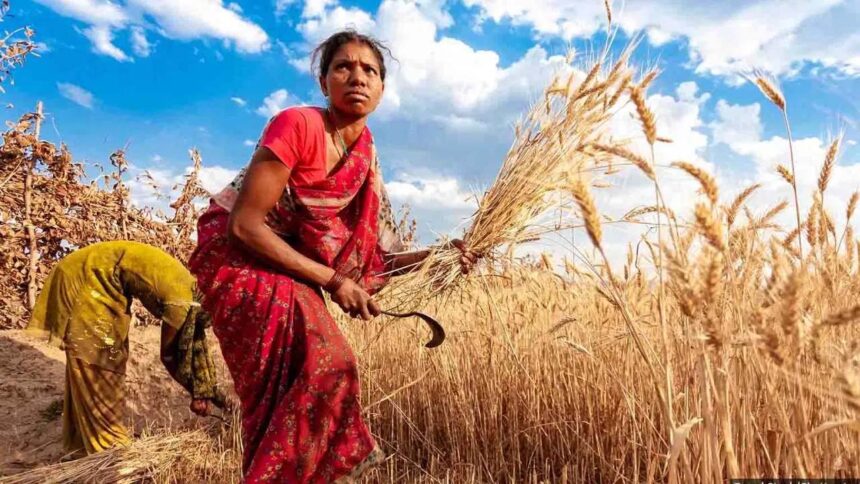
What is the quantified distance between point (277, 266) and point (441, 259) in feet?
2.18

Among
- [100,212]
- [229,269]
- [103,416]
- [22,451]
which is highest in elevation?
[100,212]

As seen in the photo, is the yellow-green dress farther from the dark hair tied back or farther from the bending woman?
the dark hair tied back

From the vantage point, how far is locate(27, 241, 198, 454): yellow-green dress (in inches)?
141

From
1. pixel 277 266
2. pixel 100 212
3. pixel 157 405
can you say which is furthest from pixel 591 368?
pixel 100 212

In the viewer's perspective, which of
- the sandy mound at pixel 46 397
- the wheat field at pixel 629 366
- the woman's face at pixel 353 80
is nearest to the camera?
the wheat field at pixel 629 366

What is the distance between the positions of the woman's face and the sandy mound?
8.30 feet

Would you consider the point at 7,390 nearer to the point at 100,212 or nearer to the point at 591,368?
the point at 100,212

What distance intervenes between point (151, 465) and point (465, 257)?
6.74ft

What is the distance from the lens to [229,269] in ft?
6.23

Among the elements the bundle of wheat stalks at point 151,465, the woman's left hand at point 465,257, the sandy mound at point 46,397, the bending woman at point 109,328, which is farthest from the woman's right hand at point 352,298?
the sandy mound at point 46,397

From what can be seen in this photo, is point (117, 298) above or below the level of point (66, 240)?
below

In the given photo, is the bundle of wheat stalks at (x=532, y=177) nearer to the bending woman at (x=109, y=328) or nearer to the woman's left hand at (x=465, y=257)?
the woman's left hand at (x=465, y=257)

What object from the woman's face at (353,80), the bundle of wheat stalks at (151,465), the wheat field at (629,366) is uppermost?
the woman's face at (353,80)

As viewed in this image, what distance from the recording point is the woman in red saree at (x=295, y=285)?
1820 mm
